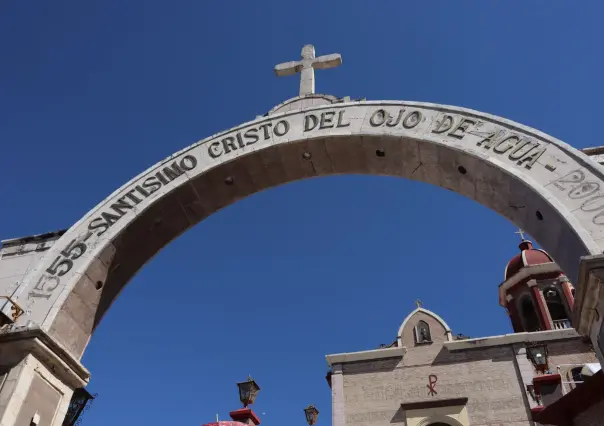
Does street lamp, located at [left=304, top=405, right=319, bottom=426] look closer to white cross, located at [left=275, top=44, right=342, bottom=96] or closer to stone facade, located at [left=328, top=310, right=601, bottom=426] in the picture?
stone facade, located at [left=328, top=310, right=601, bottom=426]

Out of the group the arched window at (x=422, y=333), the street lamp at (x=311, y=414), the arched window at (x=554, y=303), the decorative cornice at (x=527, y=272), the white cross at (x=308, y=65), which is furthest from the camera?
the decorative cornice at (x=527, y=272)

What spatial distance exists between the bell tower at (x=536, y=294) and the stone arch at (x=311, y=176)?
19763mm

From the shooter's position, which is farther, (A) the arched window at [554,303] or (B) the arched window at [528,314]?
(B) the arched window at [528,314]

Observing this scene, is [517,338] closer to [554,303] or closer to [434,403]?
[434,403]

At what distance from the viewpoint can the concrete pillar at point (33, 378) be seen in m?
6.13

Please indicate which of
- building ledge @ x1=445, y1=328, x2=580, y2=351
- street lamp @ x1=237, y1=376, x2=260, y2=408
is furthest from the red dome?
street lamp @ x1=237, y1=376, x2=260, y2=408

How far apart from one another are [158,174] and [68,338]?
2.95 m

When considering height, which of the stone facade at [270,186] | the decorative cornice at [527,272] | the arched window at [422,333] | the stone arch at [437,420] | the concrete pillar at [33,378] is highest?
the decorative cornice at [527,272]

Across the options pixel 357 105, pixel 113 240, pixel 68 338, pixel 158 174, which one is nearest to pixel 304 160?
pixel 357 105

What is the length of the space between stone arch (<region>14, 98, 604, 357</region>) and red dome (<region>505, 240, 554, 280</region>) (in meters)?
22.4

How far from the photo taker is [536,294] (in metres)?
26.1

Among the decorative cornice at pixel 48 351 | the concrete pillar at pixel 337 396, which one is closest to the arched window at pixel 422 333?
the concrete pillar at pixel 337 396

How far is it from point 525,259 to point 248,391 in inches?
780

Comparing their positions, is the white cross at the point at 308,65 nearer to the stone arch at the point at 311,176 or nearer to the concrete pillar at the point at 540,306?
the stone arch at the point at 311,176
